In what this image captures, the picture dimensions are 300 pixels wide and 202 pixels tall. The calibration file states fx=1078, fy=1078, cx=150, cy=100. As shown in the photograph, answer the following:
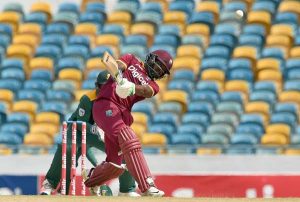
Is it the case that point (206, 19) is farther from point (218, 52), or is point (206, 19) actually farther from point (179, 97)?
point (179, 97)

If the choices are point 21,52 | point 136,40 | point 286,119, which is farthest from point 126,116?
point 21,52

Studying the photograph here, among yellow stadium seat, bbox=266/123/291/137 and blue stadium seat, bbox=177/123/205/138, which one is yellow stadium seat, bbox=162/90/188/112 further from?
yellow stadium seat, bbox=266/123/291/137

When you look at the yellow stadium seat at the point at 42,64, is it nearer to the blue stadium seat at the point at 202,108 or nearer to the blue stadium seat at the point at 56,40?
the blue stadium seat at the point at 56,40

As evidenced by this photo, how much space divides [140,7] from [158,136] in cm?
498

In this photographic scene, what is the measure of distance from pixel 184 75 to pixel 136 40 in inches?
70.3

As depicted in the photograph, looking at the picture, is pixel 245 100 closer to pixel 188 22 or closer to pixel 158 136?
pixel 158 136

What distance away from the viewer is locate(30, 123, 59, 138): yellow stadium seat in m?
19.9

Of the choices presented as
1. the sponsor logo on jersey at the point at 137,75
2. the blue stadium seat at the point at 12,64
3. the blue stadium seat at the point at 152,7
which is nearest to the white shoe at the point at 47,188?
the sponsor logo on jersey at the point at 137,75

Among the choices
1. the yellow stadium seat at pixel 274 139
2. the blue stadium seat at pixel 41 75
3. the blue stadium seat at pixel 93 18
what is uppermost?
the blue stadium seat at pixel 93 18

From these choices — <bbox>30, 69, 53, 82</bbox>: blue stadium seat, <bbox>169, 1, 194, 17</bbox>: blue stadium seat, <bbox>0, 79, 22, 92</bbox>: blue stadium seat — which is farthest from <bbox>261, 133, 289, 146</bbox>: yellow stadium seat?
<bbox>0, 79, 22, 92</bbox>: blue stadium seat

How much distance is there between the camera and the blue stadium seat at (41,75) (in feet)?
71.8

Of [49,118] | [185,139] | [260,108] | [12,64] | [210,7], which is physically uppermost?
[210,7]

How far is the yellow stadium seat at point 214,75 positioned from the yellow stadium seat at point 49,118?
2.91 meters

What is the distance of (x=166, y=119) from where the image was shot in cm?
1973
